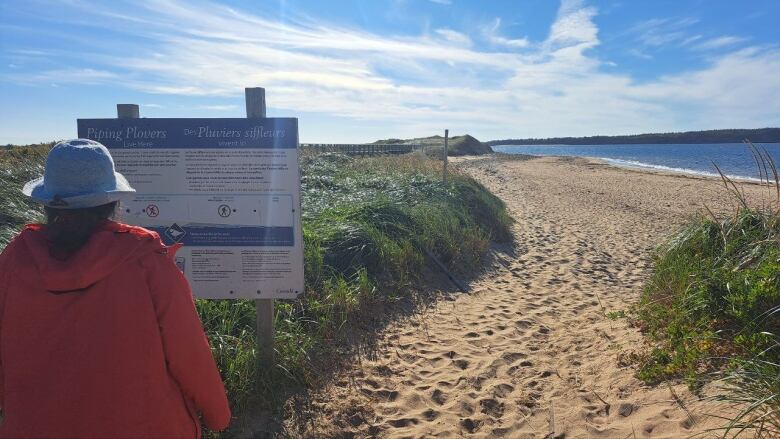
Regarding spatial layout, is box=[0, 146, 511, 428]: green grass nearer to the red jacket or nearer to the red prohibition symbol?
the red prohibition symbol

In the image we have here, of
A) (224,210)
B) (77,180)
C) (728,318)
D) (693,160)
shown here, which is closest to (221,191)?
(224,210)

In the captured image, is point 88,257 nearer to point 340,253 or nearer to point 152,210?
point 152,210

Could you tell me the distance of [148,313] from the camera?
1583mm

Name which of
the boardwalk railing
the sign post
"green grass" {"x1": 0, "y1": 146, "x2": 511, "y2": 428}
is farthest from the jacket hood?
the boardwalk railing

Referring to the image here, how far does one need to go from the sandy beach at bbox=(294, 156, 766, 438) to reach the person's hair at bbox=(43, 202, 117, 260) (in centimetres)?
222

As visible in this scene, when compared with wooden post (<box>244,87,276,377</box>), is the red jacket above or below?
above

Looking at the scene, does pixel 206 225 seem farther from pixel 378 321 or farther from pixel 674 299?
pixel 674 299

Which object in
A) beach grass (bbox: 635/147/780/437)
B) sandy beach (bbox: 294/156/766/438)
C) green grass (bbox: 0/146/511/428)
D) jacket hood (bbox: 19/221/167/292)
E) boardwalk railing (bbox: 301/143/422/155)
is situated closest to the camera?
jacket hood (bbox: 19/221/167/292)

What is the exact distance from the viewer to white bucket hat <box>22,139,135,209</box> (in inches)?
62.0

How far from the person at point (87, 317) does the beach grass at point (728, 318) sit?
272cm

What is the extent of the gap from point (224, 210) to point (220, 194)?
0.36 feet

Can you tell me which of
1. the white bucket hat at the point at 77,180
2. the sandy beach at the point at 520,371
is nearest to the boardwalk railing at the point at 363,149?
the sandy beach at the point at 520,371

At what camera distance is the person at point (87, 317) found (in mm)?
1487

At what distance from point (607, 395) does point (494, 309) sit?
6.95 ft
